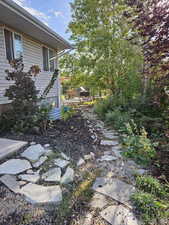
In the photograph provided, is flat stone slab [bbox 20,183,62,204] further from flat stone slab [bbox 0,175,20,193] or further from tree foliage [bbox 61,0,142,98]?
tree foliage [bbox 61,0,142,98]

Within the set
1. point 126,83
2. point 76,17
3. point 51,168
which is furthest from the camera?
point 76,17

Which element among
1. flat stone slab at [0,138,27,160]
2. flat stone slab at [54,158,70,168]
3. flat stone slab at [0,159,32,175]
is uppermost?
flat stone slab at [0,138,27,160]

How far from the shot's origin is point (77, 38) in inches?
415

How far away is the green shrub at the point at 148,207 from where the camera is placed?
5.19ft

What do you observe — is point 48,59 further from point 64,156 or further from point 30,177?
point 30,177

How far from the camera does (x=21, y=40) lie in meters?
5.41

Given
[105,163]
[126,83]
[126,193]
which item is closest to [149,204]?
[126,193]

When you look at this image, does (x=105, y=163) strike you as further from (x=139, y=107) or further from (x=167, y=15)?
(x=139, y=107)

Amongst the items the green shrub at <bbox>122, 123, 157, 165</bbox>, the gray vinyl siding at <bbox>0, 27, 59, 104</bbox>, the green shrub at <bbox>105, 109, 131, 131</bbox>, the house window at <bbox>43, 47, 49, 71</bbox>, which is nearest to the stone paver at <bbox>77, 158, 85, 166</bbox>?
Answer: the green shrub at <bbox>122, 123, 157, 165</bbox>

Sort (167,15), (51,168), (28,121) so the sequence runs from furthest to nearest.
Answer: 1. (28,121)
2. (167,15)
3. (51,168)

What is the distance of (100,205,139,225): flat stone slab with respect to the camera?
1.50 m

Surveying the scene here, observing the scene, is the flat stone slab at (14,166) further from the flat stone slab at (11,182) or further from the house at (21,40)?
the house at (21,40)

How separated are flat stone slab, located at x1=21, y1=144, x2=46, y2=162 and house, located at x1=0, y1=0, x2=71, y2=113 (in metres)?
2.55

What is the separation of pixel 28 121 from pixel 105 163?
211 cm
